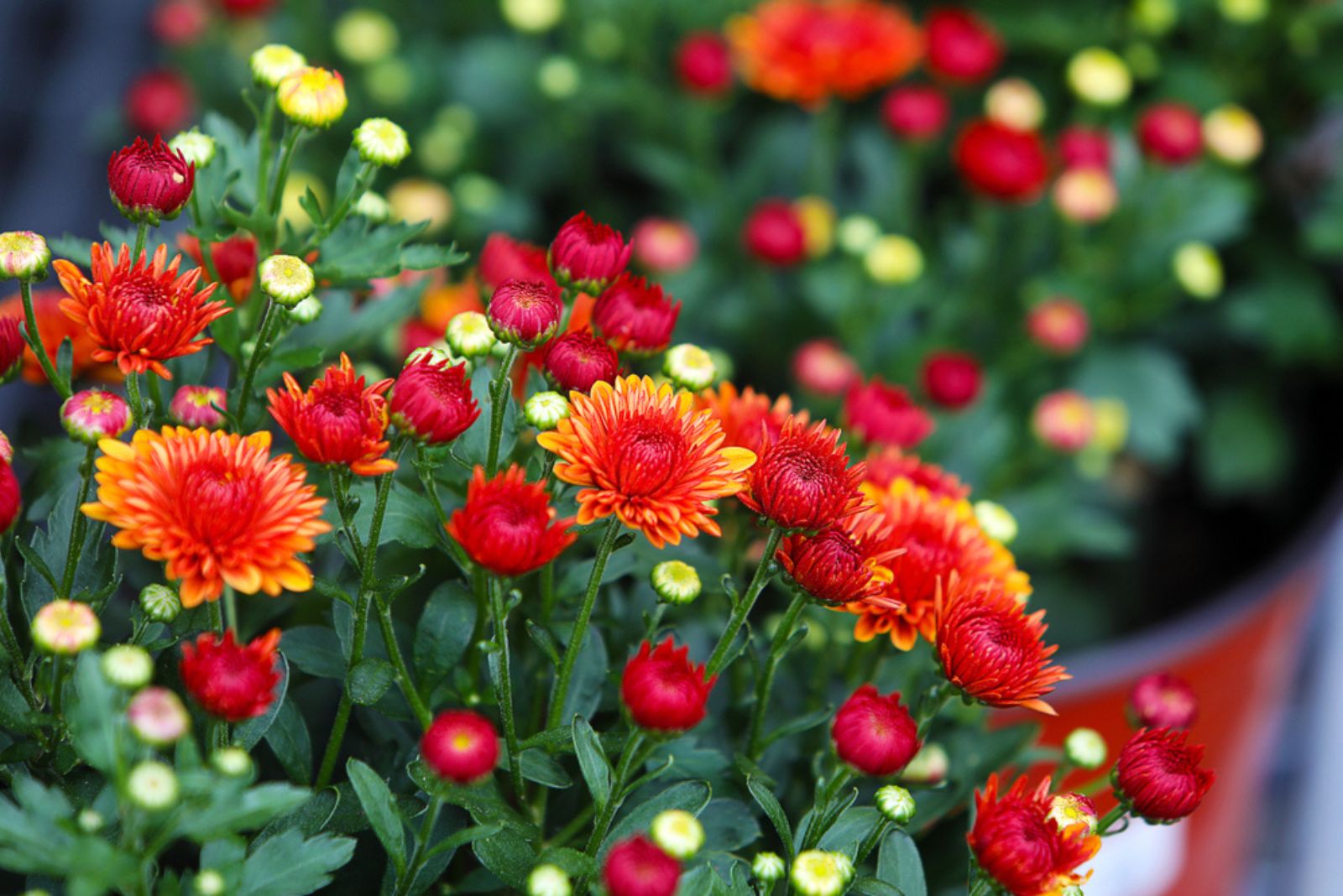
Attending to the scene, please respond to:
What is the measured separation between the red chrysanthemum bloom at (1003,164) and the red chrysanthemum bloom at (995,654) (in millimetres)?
584

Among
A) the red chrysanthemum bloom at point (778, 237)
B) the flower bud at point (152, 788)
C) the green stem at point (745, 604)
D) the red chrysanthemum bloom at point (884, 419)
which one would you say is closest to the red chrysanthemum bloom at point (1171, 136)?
the red chrysanthemum bloom at point (778, 237)

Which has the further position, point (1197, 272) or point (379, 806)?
point (1197, 272)

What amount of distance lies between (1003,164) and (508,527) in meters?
0.69

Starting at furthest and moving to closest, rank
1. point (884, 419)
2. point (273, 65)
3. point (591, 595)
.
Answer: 1. point (884, 419)
2. point (273, 65)
3. point (591, 595)

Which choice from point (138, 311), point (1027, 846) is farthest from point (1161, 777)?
point (138, 311)

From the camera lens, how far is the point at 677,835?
415mm

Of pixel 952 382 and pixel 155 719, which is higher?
pixel 155 719

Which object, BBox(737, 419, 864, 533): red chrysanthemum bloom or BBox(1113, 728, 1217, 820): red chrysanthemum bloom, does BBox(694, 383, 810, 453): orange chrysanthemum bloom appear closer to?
BBox(737, 419, 864, 533): red chrysanthemum bloom

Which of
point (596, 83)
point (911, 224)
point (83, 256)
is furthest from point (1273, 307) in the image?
point (83, 256)

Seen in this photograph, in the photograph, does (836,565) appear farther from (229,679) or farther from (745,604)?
(229,679)

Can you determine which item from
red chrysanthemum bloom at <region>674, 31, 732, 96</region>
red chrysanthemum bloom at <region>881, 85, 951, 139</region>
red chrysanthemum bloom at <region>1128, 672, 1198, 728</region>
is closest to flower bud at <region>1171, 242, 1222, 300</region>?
red chrysanthemum bloom at <region>881, 85, 951, 139</region>

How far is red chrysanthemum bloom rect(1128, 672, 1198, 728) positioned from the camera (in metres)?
0.58

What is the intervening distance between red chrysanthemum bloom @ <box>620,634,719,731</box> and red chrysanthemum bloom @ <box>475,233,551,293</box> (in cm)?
23

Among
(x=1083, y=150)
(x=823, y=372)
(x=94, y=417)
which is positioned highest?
(x=94, y=417)
